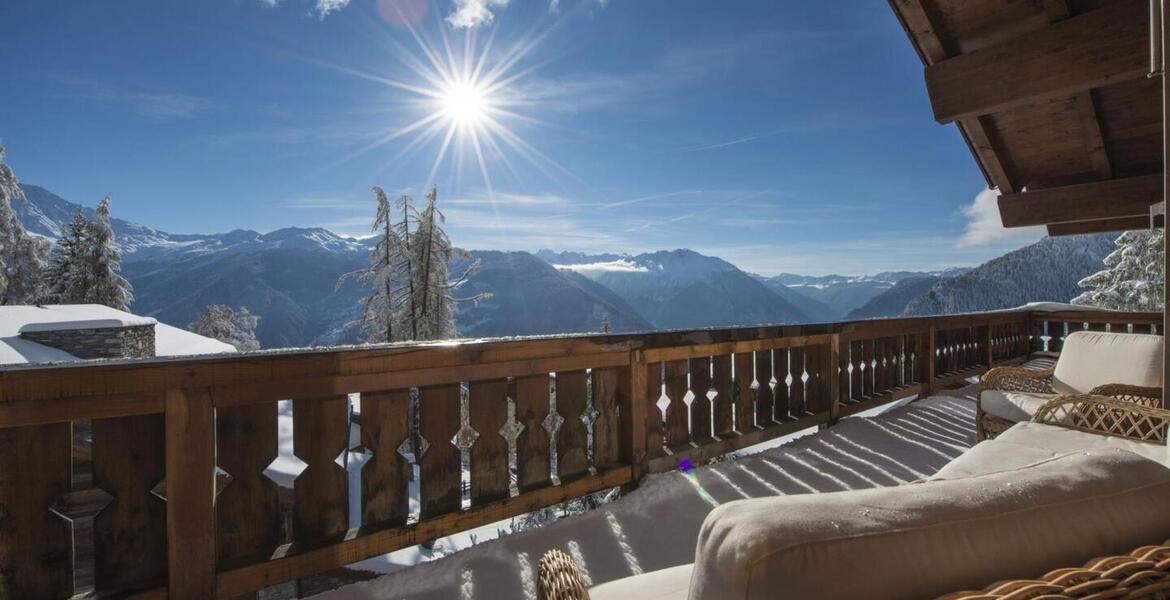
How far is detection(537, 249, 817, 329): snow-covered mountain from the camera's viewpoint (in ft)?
479

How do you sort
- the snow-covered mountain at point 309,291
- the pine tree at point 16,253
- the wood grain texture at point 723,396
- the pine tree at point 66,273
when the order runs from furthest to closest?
the snow-covered mountain at point 309,291 → the pine tree at point 66,273 → the pine tree at point 16,253 → the wood grain texture at point 723,396

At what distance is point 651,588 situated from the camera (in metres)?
0.93

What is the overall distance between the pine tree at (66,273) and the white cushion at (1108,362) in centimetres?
2628

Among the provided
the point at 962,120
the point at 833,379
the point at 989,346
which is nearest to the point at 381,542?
the point at 833,379

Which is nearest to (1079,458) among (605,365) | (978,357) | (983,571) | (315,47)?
(983,571)

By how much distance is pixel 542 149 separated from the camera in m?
17.1

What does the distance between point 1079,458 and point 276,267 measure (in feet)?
435

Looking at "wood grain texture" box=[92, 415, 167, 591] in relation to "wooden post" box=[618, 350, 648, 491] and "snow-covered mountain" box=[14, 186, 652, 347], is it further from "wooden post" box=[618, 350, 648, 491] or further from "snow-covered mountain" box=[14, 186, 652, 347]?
"snow-covered mountain" box=[14, 186, 652, 347]

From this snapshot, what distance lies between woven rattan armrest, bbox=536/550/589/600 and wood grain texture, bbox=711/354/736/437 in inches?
86.1

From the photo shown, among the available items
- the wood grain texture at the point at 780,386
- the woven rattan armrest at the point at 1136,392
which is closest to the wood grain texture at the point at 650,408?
the wood grain texture at the point at 780,386

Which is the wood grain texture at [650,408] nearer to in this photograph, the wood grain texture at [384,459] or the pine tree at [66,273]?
the wood grain texture at [384,459]

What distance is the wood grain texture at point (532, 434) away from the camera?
84.6 inches

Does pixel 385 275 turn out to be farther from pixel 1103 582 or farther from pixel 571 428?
pixel 1103 582

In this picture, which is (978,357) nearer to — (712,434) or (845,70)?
(712,434)
